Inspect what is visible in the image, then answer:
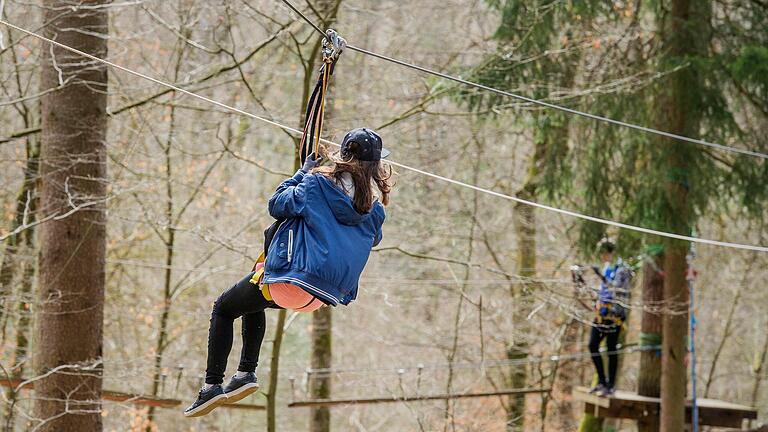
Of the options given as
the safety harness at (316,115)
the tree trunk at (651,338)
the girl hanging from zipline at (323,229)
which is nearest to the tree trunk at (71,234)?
the safety harness at (316,115)

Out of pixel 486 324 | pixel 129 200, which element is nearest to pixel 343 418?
pixel 486 324

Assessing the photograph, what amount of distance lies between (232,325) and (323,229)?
772mm

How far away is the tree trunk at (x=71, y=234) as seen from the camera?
6.89 meters

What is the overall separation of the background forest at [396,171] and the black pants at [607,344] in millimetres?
416

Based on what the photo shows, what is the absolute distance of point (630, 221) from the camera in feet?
30.4

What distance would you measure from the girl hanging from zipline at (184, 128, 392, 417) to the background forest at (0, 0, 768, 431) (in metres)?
3.40

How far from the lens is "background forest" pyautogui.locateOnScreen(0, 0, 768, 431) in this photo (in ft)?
27.1

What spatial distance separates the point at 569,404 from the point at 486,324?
2034mm

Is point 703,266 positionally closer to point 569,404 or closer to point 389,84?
point 569,404

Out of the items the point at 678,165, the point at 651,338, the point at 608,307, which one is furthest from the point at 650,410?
the point at 678,165

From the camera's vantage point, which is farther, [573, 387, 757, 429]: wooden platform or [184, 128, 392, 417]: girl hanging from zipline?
[573, 387, 757, 429]: wooden platform

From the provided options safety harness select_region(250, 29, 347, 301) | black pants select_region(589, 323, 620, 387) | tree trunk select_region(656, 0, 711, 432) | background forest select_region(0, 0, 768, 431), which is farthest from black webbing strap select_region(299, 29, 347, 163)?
black pants select_region(589, 323, 620, 387)

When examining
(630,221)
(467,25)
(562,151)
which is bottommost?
(630,221)

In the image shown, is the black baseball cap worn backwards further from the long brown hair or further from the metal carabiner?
the metal carabiner
